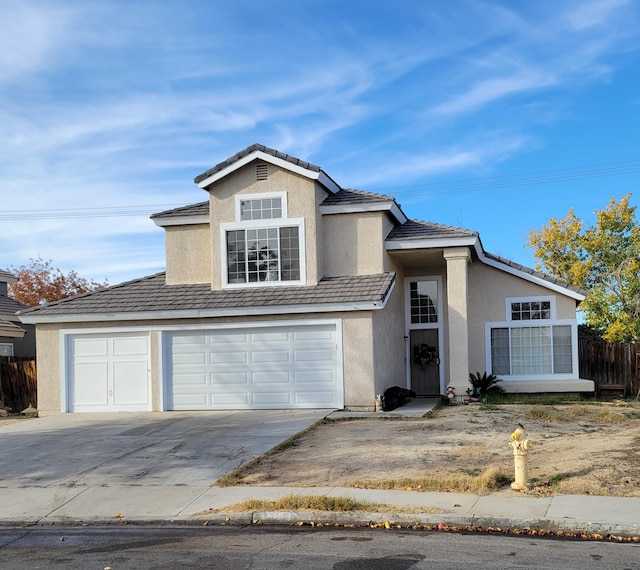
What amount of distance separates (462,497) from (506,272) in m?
13.3

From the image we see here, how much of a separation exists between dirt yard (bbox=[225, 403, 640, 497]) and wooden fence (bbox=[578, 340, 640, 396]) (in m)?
5.93

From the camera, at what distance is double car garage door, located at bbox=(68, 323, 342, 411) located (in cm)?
1892

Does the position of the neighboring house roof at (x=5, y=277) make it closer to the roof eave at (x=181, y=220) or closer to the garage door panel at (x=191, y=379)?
the roof eave at (x=181, y=220)

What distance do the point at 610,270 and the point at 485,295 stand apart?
A: 15616mm

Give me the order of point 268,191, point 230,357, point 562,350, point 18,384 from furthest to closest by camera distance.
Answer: point 18,384 < point 562,350 < point 268,191 < point 230,357

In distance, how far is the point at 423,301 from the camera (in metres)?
23.3

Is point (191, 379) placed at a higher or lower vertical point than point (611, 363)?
higher

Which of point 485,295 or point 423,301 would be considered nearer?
point 485,295

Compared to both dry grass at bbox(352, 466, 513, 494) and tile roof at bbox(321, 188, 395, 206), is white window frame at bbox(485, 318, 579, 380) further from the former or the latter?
dry grass at bbox(352, 466, 513, 494)

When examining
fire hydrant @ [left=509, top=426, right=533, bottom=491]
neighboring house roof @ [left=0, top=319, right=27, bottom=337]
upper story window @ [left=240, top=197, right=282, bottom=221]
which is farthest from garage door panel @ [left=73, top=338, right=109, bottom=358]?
fire hydrant @ [left=509, top=426, right=533, bottom=491]

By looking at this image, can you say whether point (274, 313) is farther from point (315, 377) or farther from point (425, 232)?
point (425, 232)

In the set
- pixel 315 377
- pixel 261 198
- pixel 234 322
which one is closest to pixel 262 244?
pixel 261 198

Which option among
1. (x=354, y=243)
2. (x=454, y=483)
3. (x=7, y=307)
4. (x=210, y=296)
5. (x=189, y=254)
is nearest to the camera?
(x=454, y=483)

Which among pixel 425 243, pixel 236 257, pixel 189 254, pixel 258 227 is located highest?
pixel 258 227
